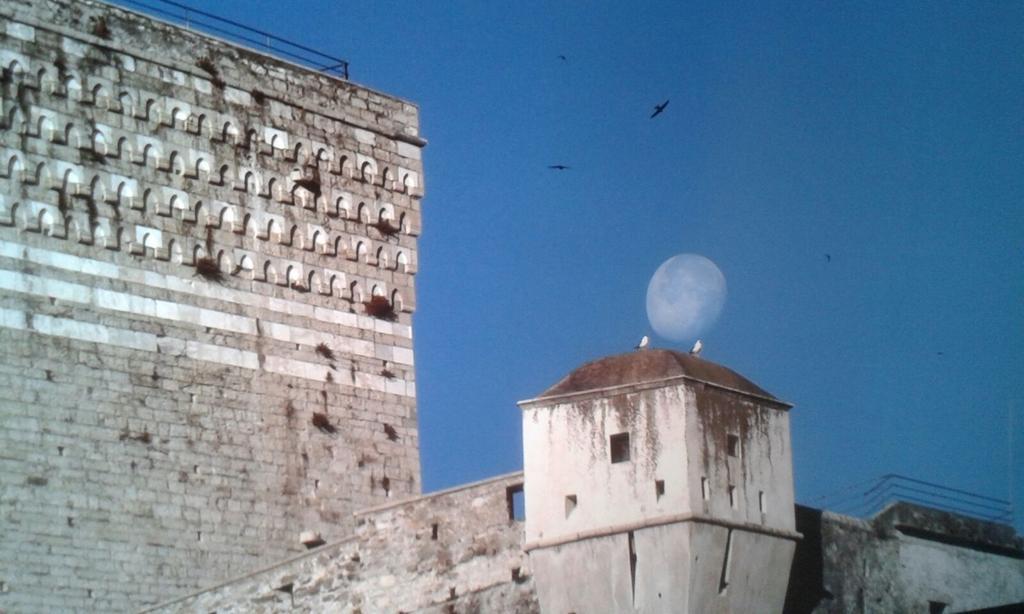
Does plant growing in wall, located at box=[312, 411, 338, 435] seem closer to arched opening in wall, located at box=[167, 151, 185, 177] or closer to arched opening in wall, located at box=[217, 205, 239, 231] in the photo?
arched opening in wall, located at box=[217, 205, 239, 231]

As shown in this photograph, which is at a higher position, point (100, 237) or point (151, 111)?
point (151, 111)

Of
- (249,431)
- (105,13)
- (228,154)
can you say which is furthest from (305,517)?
(105,13)

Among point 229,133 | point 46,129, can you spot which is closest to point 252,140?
point 229,133

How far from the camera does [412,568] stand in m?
23.8

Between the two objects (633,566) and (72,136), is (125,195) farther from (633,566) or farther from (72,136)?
(633,566)

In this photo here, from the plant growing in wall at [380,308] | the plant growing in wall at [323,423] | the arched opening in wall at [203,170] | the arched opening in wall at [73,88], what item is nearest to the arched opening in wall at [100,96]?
the arched opening in wall at [73,88]

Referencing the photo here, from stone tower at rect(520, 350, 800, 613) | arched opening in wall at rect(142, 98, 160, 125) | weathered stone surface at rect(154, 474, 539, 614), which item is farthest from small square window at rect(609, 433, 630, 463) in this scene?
arched opening in wall at rect(142, 98, 160, 125)

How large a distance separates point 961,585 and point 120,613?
10.6 m

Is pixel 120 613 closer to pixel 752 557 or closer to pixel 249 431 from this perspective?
pixel 249 431

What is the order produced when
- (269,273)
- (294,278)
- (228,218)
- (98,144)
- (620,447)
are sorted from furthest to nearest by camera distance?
(294,278), (269,273), (228,218), (98,144), (620,447)

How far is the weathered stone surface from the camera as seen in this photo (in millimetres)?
23375

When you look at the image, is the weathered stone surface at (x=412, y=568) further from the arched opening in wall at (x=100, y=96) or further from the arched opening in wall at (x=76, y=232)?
the arched opening in wall at (x=100, y=96)

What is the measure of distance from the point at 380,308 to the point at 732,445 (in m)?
8.03

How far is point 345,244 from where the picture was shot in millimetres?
28797
